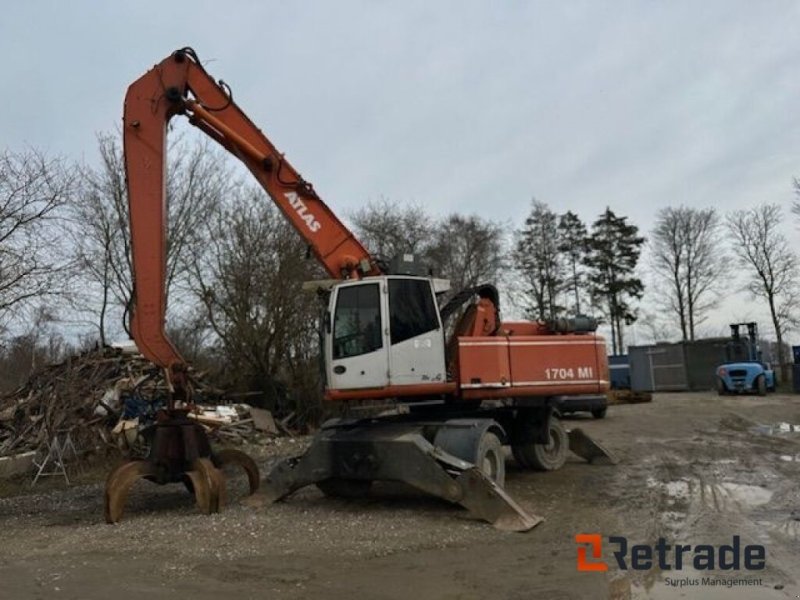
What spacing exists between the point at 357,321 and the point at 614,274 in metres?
45.3

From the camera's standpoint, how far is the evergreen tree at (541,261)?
158 feet

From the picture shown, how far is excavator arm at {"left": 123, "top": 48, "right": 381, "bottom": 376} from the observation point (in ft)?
30.9

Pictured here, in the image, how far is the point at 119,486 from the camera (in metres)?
8.73

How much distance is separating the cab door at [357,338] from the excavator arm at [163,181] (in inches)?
27.6

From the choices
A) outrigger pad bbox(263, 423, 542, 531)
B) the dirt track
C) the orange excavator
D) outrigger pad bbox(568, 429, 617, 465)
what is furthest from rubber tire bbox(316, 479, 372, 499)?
outrigger pad bbox(568, 429, 617, 465)

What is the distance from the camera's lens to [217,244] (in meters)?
22.2

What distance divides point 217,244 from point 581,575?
1817 centimetres

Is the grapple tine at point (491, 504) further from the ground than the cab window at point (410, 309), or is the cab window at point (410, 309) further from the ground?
the cab window at point (410, 309)

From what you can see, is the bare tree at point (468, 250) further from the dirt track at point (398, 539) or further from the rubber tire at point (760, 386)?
the dirt track at point (398, 539)

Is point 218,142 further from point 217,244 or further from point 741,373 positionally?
point 741,373

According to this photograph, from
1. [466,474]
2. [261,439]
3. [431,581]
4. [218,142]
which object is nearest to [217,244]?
[261,439]

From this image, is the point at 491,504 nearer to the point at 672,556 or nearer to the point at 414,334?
the point at 672,556

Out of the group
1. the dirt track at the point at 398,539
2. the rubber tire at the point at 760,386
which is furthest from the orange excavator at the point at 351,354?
the rubber tire at the point at 760,386

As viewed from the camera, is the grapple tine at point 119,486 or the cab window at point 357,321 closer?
the grapple tine at point 119,486
